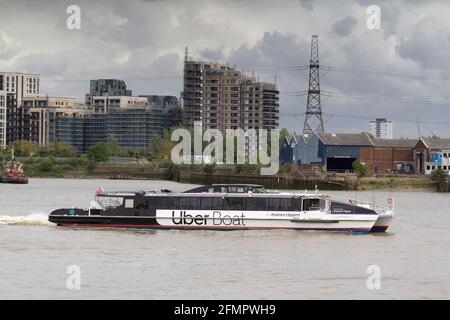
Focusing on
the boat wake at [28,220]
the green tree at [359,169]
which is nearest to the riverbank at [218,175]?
the green tree at [359,169]

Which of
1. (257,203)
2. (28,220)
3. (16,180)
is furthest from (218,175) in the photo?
(257,203)

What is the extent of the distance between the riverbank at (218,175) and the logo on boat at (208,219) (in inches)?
1308

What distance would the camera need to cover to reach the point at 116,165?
17062 cm

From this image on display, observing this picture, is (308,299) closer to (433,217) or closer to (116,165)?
(433,217)

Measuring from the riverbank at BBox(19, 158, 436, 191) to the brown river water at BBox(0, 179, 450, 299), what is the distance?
118 feet

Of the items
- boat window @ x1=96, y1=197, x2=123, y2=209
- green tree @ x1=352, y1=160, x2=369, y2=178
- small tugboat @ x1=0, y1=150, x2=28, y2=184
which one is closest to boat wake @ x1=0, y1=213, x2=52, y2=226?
boat window @ x1=96, y1=197, x2=123, y2=209

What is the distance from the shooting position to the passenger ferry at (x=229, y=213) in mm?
52219

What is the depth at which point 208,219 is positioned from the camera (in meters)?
52.6

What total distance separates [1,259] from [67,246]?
16.8 ft

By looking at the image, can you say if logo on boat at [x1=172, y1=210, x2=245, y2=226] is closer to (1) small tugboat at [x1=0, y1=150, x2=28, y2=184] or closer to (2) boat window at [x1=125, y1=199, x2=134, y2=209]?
(2) boat window at [x1=125, y1=199, x2=134, y2=209]

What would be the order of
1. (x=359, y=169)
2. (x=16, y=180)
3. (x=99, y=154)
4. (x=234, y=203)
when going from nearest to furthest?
(x=234, y=203) → (x=359, y=169) → (x=16, y=180) → (x=99, y=154)

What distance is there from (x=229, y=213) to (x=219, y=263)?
1166 centimetres

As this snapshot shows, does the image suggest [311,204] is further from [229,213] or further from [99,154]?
[99,154]

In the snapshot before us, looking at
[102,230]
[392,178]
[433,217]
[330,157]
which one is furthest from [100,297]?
[330,157]
